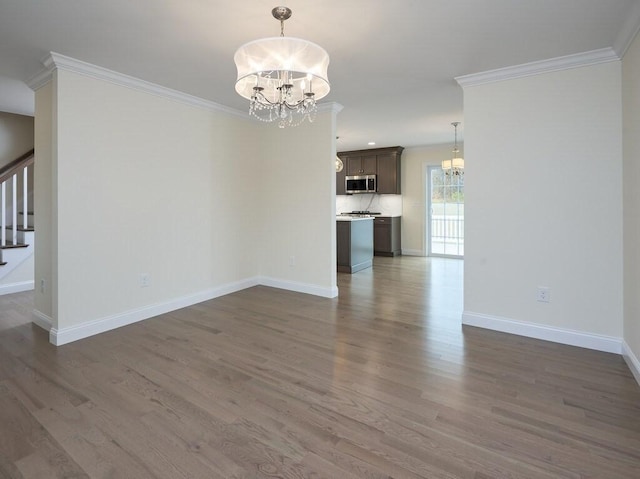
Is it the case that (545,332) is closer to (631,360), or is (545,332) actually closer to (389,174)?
(631,360)

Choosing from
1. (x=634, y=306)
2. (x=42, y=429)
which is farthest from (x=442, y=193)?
(x=42, y=429)

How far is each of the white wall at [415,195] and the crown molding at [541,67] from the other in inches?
173

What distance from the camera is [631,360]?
2486mm

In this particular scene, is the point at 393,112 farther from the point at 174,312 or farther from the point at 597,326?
the point at 174,312

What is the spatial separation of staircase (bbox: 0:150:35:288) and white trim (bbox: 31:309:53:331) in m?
1.64

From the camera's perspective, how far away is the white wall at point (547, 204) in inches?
110

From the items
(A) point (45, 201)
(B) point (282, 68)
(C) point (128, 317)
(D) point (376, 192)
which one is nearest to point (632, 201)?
(B) point (282, 68)

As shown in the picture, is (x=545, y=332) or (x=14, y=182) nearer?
(x=545, y=332)

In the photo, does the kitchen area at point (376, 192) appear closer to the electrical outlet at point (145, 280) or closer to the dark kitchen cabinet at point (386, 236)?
the dark kitchen cabinet at point (386, 236)

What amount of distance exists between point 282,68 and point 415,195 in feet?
20.7

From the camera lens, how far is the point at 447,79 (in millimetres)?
3420

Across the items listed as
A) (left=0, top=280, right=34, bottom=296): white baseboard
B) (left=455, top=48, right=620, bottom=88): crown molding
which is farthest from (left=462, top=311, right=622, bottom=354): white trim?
(left=0, top=280, right=34, bottom=296): white baseboard

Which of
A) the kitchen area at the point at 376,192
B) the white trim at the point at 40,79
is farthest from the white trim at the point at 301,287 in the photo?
the white trim at the point at 40,79

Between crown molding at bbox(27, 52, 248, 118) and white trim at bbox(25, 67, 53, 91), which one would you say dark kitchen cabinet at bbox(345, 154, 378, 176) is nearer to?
crown molding at bbox(27, 52, 248, 118)
